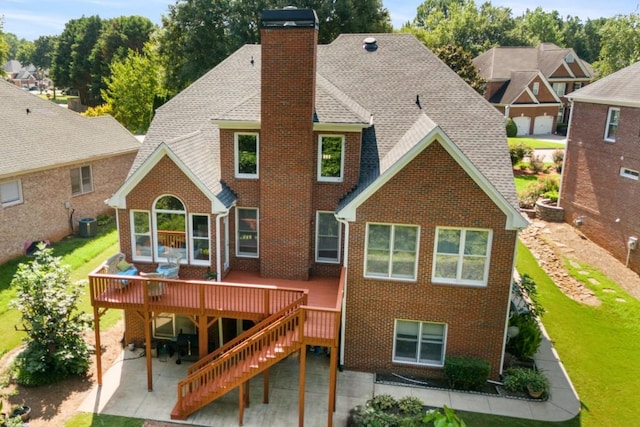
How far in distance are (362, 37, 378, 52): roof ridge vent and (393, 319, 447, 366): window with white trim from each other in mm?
12214

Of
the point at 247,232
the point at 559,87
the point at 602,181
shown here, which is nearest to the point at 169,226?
the point at 247,232

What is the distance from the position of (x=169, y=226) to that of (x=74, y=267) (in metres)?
9.26

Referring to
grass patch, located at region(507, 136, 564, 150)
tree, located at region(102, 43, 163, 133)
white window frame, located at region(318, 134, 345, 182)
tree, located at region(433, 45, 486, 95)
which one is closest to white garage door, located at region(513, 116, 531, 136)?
grass patch, located at region(507, 136, 564, 150)

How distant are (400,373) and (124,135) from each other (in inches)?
976

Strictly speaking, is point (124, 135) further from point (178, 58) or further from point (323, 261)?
point (323, 261)

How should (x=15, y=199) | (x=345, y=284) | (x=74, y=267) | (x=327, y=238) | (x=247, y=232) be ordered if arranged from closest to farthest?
(x=345, y=284), (x=327, y=238), (x=247, y=232), (x=74, y=267), (x=15, y=199)

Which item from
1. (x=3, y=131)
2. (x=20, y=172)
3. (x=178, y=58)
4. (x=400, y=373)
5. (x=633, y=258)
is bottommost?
(x=400, y=373)

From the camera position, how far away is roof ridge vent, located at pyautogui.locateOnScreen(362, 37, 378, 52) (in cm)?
2160

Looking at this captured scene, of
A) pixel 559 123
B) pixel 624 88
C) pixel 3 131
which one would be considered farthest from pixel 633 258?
pixel 559 123

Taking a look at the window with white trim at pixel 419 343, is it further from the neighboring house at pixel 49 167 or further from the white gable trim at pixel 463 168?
the neighboring house at pixel 49 167

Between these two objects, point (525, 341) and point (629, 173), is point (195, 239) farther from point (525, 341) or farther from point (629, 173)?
point (629, 173)

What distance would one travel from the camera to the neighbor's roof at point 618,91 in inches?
941

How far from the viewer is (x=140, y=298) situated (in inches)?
563

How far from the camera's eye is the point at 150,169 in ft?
49.9
